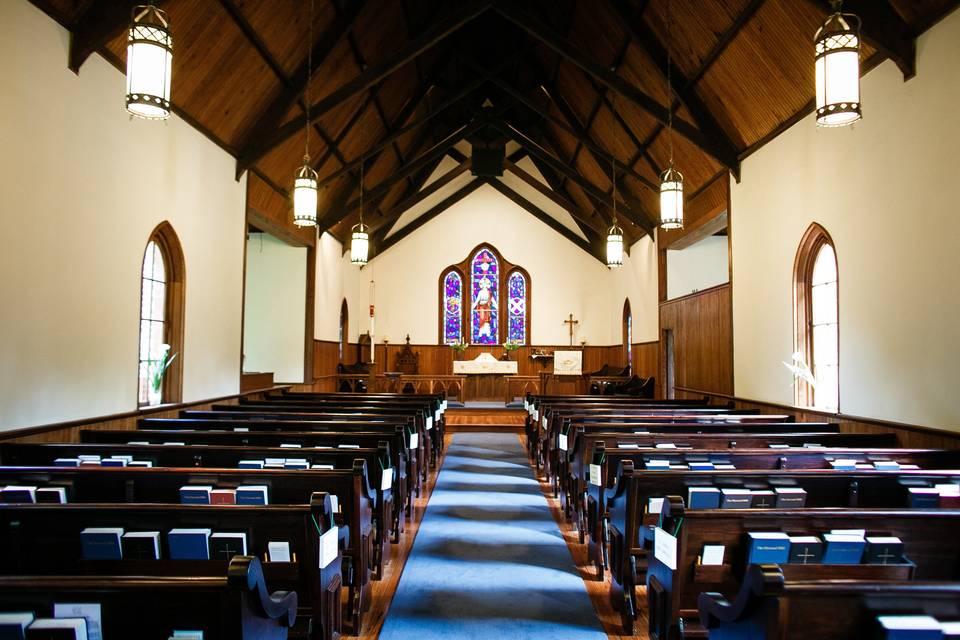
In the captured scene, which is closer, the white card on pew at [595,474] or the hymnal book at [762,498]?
the hymnal book at [762,498]

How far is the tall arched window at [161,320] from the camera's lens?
20.6 ft

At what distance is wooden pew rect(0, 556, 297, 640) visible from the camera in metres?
1.47

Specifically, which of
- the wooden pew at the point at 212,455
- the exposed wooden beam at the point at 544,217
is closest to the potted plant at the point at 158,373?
the wooden pew at the point at 212,455

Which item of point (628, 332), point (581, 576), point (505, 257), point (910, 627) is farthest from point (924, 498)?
point (505, 257)

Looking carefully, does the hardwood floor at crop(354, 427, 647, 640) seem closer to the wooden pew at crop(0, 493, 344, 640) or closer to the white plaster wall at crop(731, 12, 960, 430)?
the wooden pew at crop(0, 493, 344, 640)

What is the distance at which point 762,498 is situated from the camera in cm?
286

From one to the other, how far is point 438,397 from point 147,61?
5.60 metres

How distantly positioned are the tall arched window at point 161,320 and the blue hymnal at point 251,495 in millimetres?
3849

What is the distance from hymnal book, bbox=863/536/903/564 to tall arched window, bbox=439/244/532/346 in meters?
13.7

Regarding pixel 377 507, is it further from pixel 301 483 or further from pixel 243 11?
pixel 243 11

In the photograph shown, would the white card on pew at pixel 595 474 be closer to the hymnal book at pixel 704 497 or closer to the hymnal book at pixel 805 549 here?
the hymnal book at pixel 704 497

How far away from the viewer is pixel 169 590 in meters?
1.51

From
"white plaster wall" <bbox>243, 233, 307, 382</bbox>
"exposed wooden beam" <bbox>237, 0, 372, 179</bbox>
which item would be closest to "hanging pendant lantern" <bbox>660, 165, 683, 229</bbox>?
"exposed wooden beam" <bbox>237, 0, 372, 179</bbox>

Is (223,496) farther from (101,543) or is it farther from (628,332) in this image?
(628,332)
